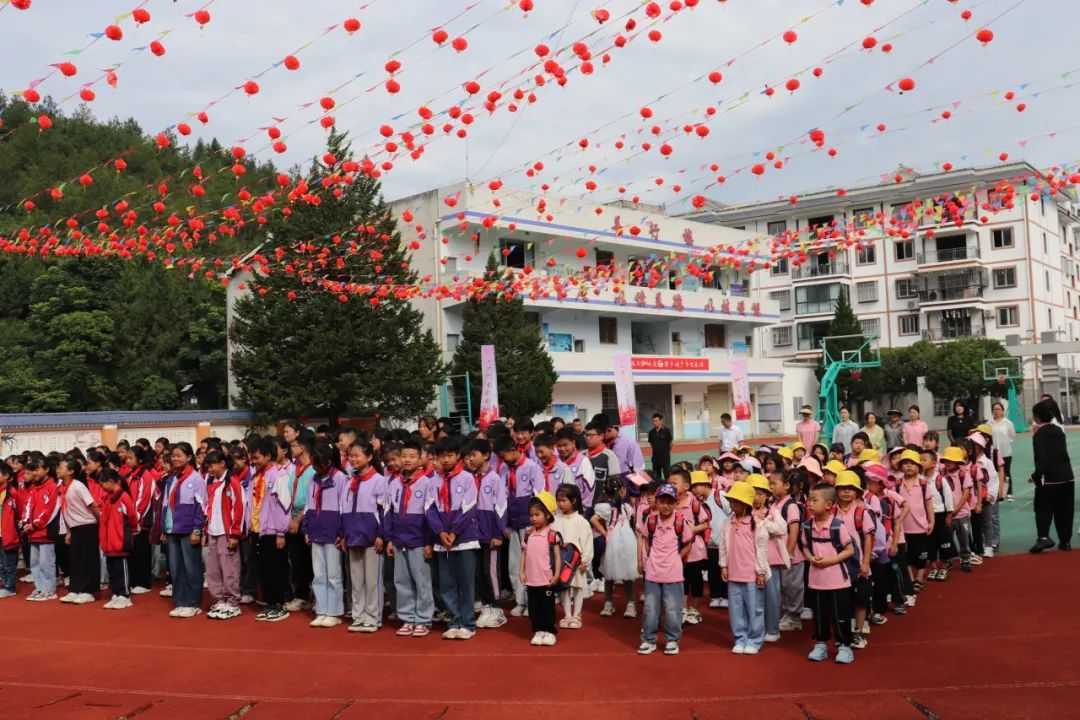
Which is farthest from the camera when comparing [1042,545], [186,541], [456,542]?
[1042,545]

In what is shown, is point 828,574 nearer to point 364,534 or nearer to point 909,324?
point 364,534

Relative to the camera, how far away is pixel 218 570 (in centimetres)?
853

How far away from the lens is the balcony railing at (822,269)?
50938 mm

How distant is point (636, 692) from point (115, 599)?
5.93 meters

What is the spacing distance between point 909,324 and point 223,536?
1881 inches

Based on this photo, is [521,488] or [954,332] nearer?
[521,488]

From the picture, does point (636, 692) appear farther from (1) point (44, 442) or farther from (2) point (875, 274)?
(2) point (875, 274)

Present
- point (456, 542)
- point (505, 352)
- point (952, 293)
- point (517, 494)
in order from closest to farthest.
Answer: point (456, 542) < point (517, 494) < point (505, 352) < point (952, 293)

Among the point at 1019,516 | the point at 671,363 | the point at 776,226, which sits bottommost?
the point at 1019,516

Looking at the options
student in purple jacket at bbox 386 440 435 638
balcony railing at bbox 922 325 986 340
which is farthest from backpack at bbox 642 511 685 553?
balcony railing at bbox 922 325 986 340

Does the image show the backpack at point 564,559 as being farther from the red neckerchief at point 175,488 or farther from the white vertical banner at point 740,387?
the white vertical banner at point 740,387

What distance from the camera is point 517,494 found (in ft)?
26.6

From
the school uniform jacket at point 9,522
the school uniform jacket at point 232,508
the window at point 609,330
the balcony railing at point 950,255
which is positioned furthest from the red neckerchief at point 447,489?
the balcony railing at point 950,255

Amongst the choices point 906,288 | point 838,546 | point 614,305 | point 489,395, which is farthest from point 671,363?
point 838,546
